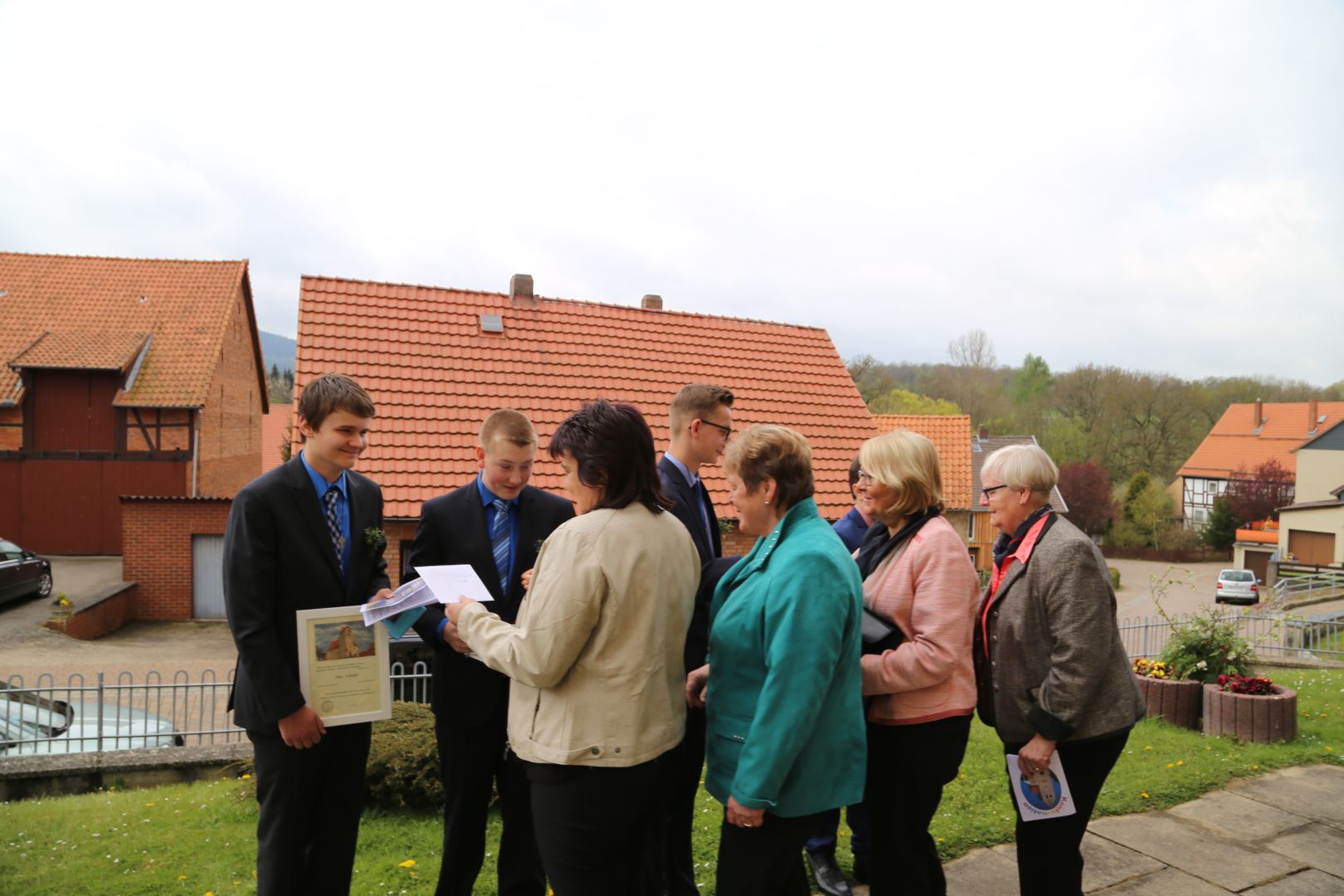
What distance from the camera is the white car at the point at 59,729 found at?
7555 millimetres

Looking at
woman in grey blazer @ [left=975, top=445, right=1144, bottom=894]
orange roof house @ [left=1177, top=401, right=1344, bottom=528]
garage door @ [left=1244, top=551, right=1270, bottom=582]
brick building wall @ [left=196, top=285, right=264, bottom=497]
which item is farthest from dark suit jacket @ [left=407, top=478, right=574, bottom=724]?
orange roof house @ [left=1177, top=401, right=1344, bottom=528]

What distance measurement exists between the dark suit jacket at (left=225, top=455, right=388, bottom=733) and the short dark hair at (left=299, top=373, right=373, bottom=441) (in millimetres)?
175

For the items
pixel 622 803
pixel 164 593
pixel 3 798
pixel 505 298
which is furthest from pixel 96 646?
pixel 622 803

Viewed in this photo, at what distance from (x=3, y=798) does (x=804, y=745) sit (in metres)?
6.93

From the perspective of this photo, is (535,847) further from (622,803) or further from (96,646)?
(96,646)

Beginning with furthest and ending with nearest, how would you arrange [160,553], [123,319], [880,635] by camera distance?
[123,319] → [160,553] → [880,635]

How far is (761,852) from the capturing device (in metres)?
2.47

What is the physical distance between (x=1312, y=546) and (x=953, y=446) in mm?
22427

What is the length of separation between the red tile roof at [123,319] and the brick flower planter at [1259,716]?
80.5 ft

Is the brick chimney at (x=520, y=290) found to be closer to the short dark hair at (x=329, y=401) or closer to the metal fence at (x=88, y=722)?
the metal fence at (x=88, y=722)

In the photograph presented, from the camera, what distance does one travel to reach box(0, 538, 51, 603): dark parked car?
17.9m

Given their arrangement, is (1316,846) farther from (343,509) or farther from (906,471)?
(343,509)

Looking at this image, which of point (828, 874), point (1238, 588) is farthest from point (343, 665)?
point (1238, 588)

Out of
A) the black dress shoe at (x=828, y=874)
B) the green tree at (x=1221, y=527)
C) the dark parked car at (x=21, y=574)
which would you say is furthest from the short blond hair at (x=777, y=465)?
the green tree at (x=1221, y=527)
